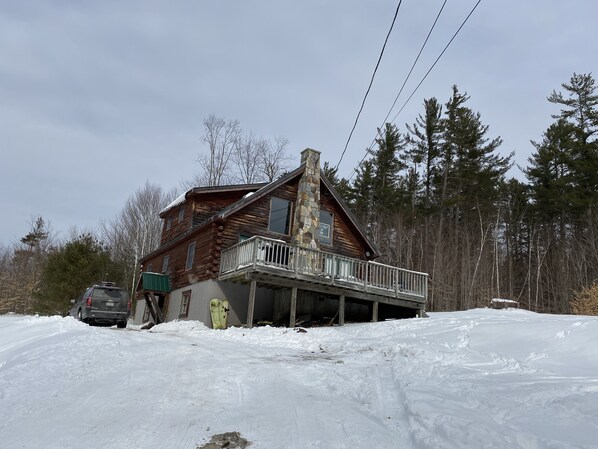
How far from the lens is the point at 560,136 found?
3288cm

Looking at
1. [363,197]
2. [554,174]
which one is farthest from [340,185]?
[554,174]

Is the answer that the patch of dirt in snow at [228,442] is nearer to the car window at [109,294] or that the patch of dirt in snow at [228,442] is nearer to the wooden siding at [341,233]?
the car window at [109,294]

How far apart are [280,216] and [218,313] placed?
624cm

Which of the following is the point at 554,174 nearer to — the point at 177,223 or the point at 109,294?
the point at 177,223

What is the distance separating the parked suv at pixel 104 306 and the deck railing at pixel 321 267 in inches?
161

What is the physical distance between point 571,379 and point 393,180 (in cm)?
3355

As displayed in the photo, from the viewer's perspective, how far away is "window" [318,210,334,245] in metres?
22.3

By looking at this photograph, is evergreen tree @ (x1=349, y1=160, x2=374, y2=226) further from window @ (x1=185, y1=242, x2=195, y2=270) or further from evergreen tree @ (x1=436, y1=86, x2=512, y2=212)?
window @ (x1=185, y1=242, x2=195, y2=270)

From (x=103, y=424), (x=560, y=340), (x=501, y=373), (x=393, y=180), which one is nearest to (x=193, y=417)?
(x=103, y=424)

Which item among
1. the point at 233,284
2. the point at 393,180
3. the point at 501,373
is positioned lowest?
the point at 501,373

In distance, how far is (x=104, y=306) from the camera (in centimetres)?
1739

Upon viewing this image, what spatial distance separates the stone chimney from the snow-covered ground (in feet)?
33.0

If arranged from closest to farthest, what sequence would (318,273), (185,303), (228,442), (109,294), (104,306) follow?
(228,442)
(318,273)
(104,306)
(109,294)
(185,303)

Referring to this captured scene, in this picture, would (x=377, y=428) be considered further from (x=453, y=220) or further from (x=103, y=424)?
(x=453, y=220)
